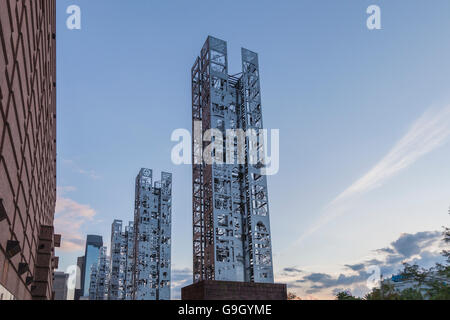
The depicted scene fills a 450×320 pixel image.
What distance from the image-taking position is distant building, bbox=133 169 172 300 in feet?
273

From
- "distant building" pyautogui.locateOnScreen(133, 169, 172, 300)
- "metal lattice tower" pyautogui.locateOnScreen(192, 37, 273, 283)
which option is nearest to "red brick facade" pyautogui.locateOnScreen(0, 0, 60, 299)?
"metal lattice tower" pyautogui.locateOnScreen(192, 37, 273, 283)

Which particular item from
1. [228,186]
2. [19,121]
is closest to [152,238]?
[228,186]

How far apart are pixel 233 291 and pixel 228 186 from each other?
72.2 feet

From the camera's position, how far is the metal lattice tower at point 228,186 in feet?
128

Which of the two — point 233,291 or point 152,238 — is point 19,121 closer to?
point 233,291

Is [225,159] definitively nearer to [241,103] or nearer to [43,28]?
[241,103]

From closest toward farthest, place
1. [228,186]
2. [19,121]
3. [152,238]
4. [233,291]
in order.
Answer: [233,291] → [19,121] → [228,186] → [152,238]

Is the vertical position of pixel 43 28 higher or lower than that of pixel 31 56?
higher

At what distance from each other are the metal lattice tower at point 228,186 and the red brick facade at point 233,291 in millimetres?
17681

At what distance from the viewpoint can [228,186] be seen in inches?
1615

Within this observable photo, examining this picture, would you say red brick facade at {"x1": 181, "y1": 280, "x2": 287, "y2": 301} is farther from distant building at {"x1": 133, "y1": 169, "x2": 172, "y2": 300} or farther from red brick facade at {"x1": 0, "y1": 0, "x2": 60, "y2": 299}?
distant building at {"x1": 133, "y1": 169, "x2": 172, "y2": 300}
